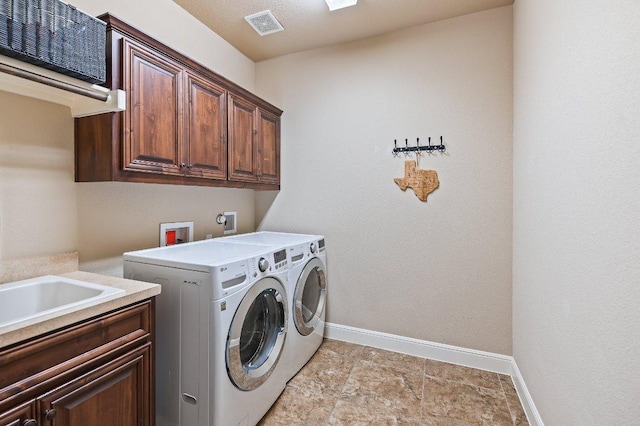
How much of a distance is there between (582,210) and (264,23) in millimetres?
2428

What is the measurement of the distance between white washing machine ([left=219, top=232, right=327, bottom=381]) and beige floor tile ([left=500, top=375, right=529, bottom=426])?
4.44 feet

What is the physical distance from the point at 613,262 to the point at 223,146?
2143 mm

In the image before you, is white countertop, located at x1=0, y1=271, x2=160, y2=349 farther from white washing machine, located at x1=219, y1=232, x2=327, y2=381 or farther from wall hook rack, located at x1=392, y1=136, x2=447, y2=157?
wall hook rack, located at x1=392, y1=136, x2=447, y2=157

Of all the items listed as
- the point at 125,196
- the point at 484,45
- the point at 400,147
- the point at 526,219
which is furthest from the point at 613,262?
the point at 125,196

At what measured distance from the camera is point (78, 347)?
1055 millimetres

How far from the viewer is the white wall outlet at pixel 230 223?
9.02 feet

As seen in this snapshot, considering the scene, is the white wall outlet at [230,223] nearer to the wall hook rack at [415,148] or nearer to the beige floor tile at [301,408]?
the beige floor tile at [301,408]

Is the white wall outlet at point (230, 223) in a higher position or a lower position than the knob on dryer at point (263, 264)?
higher

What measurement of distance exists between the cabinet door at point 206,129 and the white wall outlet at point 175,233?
1.61 ft

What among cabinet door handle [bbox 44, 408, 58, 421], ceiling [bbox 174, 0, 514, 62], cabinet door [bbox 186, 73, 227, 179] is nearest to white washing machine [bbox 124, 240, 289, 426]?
cabinet door handle [bbox 44, 408, 58, 421]

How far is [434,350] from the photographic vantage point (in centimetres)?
240

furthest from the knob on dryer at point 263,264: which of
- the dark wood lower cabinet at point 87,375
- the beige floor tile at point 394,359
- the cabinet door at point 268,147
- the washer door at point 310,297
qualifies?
the beige floor tile at point 394,359

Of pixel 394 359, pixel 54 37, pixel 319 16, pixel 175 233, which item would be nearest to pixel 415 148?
pixel 319 16

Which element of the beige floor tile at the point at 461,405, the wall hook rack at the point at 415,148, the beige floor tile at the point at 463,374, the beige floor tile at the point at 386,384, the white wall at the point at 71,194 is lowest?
the beige floor tile at the point at 461,405
